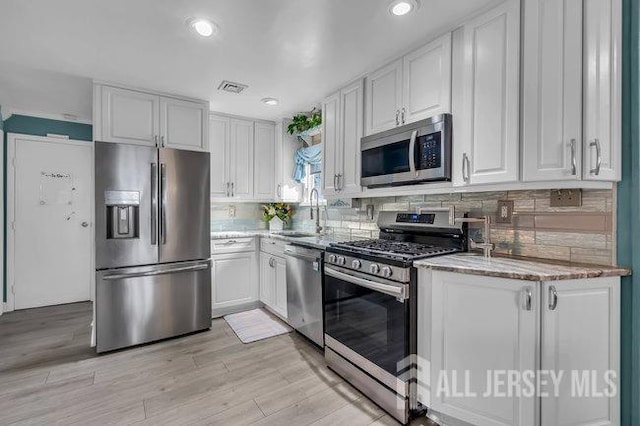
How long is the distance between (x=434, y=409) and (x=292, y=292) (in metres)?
1.60

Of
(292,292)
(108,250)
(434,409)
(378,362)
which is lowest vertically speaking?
(434,409)

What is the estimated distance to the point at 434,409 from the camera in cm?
174

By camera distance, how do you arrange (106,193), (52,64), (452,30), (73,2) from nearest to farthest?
(73,2) → (452,30) → (52,64) → (106,193)

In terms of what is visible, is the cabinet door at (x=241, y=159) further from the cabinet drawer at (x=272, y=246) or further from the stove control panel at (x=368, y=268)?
the stove control panel at (x=368, y=268)

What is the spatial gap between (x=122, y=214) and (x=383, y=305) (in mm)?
2454

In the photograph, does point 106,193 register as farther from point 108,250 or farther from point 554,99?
point 554,99

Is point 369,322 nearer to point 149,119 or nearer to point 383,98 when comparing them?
point 383,98

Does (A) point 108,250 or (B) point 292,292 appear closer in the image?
(A) point 108,250

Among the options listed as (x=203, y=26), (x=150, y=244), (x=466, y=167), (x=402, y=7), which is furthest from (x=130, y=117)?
(x=466, y=167)

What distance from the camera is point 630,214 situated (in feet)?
4.99

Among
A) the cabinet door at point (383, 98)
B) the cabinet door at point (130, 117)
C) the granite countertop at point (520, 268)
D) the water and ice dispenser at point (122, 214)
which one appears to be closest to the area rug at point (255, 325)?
the water and ice dispenser at point (122, 214)

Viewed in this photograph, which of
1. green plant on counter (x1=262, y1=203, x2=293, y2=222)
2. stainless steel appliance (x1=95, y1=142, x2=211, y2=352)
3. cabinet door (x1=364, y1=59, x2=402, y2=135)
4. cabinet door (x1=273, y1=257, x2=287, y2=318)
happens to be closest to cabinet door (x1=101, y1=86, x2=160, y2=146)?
stainless steel appliance (x1=95, y1=142, x2=211, y2=352)

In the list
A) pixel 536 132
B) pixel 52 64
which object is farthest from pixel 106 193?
pixel 536 132

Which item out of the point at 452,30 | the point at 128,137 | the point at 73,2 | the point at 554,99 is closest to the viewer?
the point at 554,99
